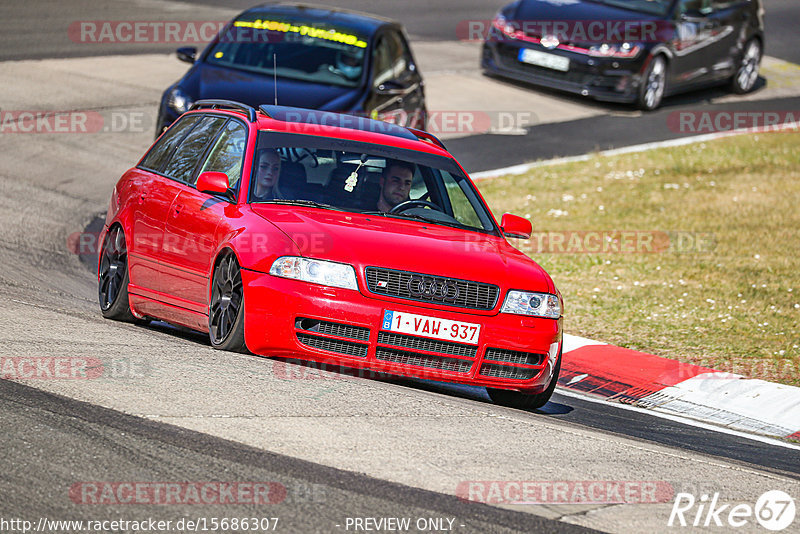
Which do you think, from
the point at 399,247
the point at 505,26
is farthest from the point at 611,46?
the point at 399,247

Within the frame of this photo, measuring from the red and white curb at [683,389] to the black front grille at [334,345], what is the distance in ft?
8.17

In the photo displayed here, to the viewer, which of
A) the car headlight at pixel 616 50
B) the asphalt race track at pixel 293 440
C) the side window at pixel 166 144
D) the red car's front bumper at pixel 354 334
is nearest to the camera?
the asphalt race track at pixel 293 440

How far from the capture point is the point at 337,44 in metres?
14.6

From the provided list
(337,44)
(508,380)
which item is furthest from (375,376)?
(337,44)

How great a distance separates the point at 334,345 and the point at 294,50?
7777 mm

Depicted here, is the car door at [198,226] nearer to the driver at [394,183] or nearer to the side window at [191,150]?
the side window at [191,150]

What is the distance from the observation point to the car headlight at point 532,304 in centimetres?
748

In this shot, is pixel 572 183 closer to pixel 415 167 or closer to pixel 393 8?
pixel 415 167

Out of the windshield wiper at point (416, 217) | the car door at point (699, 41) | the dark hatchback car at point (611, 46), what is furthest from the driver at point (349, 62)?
the car door at point (699, 41)

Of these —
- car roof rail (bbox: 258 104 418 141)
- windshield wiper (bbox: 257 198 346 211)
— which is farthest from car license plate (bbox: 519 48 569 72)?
windshield wiper (bbox: 257 198 346 211)

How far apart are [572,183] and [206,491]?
38.7 feet

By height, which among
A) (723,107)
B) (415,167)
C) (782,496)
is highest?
(415,167)

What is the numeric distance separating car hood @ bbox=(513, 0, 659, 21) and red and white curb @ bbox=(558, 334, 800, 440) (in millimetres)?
11215

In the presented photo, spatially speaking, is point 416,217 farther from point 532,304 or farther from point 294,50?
point 294,50
